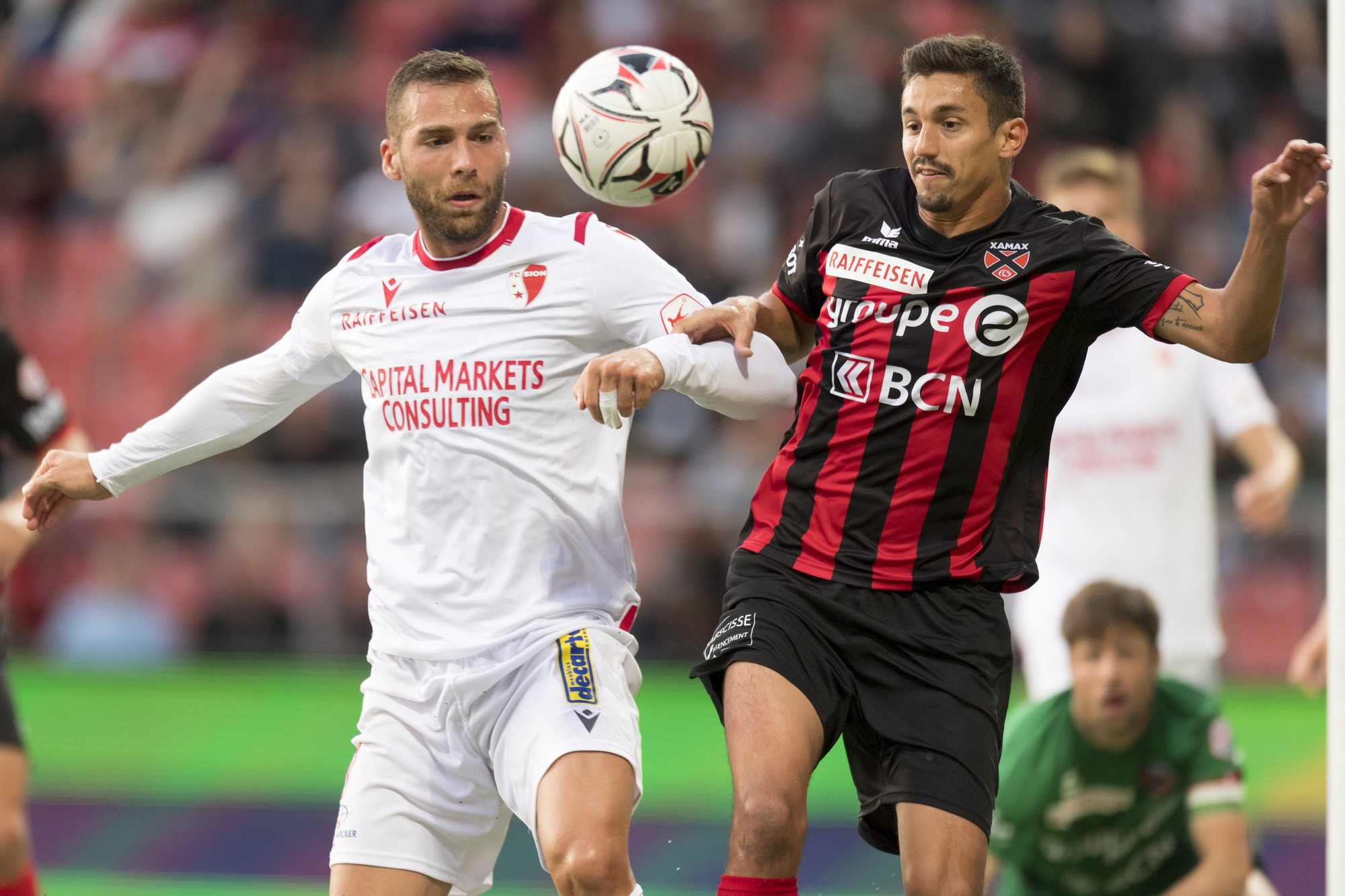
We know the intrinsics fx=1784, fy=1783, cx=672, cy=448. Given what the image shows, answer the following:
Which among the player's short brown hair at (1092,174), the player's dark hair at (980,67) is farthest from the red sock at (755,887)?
the player's short brown hair at (1092,174)

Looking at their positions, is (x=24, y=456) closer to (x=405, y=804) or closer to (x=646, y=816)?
(x=405, y=804)

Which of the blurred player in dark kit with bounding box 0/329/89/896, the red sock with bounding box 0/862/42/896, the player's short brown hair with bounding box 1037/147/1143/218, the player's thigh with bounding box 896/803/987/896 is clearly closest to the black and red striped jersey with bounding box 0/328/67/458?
the blurred player in dark kit with bounding box 0/329/89/896

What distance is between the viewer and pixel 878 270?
4.88 meters

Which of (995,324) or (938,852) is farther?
(995,324)

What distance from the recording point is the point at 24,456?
6.89 metres

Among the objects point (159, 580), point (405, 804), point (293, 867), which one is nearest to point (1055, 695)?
point (405, 804)

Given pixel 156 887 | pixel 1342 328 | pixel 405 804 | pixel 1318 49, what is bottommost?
pixel 156 887

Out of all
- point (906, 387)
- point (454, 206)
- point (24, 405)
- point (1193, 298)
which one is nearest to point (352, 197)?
point (24, 405)

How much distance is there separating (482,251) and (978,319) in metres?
1.47

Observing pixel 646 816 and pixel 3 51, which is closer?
pixel 646 816

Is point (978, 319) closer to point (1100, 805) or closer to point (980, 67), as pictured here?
point (980, 67)

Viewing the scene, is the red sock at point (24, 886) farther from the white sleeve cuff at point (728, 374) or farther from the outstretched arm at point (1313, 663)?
the outstretched arm at point (1313, 663)

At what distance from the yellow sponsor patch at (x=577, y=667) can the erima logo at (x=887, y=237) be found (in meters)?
1.35

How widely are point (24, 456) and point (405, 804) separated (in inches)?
109
